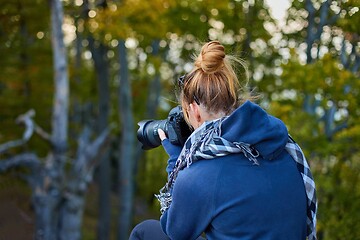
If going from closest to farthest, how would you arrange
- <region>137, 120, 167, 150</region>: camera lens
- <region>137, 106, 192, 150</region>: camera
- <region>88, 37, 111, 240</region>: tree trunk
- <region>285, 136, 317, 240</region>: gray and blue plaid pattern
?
<region>285, 136, 317, 240</region>: gray and blue plaid pattern → <region>137, 106, 192, 150</region>: camera → <region>137, 120, 167, 150</region>: camera lens → <region>88, 37, 111, 240</region>: tree trunk


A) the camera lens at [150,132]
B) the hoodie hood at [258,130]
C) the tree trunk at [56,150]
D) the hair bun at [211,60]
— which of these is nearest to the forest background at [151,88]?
the tree trunk at [56,150]

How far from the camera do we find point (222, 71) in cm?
212

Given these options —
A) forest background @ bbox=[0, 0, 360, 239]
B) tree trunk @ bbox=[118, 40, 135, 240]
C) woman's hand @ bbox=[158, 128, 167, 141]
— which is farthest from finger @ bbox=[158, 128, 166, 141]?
tree trunk @ bbox=[118, 40, 135, 240]

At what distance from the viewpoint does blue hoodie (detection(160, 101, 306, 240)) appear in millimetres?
1974

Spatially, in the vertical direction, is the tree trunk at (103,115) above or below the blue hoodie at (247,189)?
below

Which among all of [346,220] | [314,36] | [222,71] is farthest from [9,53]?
[222,71]

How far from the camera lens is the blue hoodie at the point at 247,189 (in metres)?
1.97

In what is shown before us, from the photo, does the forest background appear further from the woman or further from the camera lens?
the woman

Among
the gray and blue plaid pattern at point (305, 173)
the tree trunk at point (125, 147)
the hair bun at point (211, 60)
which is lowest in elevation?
the tree trunk at point (125, 147)

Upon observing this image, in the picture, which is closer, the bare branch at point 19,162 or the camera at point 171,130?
the camera at point 171,130

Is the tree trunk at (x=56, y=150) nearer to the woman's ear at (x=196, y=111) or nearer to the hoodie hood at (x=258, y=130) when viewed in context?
the woman's ear at (x=196, y=111)

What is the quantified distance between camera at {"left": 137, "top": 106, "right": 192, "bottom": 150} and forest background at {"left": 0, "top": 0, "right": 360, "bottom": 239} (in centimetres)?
195

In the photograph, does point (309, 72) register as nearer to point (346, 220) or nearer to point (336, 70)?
point (336, 70)

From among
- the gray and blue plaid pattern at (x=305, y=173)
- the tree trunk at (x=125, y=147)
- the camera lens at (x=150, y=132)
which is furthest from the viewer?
the tree trunk at (x=125, y=147)
